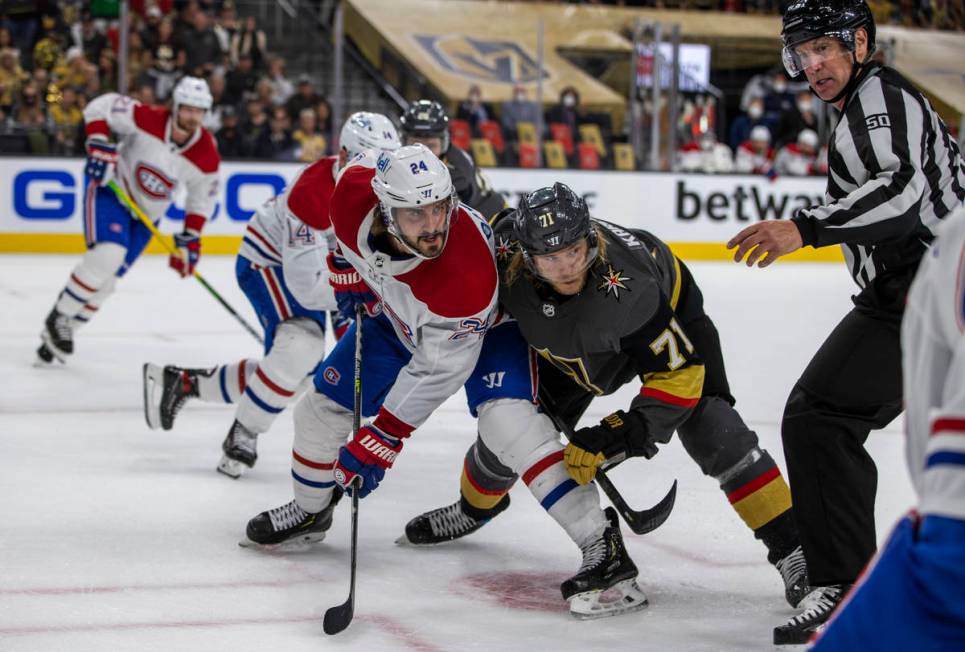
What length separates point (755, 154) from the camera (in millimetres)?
11375

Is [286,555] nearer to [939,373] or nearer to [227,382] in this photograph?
[227,382]

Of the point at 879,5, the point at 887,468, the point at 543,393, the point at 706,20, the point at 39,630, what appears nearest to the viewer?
→ the point at 39,630

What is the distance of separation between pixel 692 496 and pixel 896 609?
2.33 meters

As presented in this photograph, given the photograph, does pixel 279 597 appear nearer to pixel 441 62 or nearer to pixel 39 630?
pixel 39 630

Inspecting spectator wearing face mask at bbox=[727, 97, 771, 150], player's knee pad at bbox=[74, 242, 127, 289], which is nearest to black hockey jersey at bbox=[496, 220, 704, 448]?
player's knee pad at bbox=[74, 242, 127, 289]

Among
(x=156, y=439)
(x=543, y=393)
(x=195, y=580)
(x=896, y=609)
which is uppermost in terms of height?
(x=896, y=609)

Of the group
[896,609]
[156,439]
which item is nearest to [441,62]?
[156,439]

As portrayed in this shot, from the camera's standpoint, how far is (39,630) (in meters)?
2.42

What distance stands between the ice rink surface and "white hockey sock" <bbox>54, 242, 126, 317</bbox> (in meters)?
0.35

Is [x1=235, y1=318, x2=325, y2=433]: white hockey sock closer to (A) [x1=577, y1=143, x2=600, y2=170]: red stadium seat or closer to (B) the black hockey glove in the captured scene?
(B) the black hockey glove

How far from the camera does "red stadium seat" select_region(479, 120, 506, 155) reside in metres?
10.4

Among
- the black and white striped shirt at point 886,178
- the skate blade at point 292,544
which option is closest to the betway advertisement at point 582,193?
the skate blade at point 292,544

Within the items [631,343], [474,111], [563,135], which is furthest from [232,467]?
[474,111]

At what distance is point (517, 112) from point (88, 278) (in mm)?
5653
